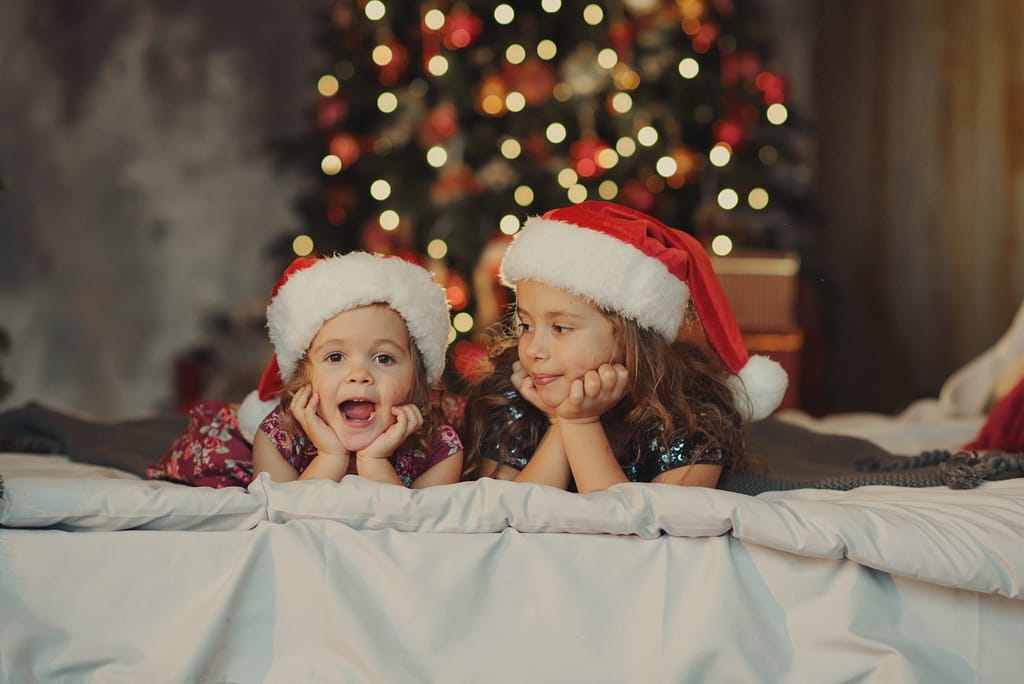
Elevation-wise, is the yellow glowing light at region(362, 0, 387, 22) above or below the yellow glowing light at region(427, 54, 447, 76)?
above

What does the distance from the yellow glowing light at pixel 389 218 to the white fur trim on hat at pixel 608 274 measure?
252cm

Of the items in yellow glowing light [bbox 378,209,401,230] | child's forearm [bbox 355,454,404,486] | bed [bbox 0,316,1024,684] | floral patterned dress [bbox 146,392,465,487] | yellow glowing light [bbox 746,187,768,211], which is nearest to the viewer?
bed [bbox 0,316,1024,684]

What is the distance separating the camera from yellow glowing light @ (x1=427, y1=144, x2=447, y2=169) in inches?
156

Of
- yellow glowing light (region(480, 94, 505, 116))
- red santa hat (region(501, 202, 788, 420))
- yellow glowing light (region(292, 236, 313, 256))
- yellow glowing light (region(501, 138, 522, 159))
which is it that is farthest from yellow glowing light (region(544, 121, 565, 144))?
red santa hat (region(501, 202, 788, 420))

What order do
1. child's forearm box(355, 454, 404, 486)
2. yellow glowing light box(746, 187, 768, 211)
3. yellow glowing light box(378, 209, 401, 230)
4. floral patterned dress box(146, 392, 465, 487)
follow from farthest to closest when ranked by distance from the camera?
1. yellow glowing light box(746, 187, 768, 211)
2. yellow glowing light box(378, 209, 401, 230)
3. floral patterned dress box(146, 392, 465, 487)
4. child's forearm box(355, 454, 404, 486)

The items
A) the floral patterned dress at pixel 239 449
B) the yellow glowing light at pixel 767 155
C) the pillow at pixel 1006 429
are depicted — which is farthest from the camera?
the yellow glowing light at pixel 767 155

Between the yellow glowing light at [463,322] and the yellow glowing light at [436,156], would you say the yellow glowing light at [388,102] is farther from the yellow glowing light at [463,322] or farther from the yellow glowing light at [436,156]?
the yellow glowing light at [463,322]

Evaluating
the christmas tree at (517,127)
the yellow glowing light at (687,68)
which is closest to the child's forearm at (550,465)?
the christmas tree at (517,127)

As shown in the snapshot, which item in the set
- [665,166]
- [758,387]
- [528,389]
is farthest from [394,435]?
[665,166]

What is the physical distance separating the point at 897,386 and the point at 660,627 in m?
3.01

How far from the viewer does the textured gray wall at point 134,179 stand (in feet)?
13.6

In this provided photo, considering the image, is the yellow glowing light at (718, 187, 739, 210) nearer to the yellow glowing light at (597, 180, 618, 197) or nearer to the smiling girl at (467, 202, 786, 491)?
the yellow glowing light at (597, 180, 618, 197)

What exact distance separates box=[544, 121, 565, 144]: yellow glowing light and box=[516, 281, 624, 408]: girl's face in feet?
8.14

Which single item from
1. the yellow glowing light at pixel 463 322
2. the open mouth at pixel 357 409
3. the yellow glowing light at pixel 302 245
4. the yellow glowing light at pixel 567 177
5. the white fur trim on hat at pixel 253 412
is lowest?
the yellow glowing light at pixel 463 322
